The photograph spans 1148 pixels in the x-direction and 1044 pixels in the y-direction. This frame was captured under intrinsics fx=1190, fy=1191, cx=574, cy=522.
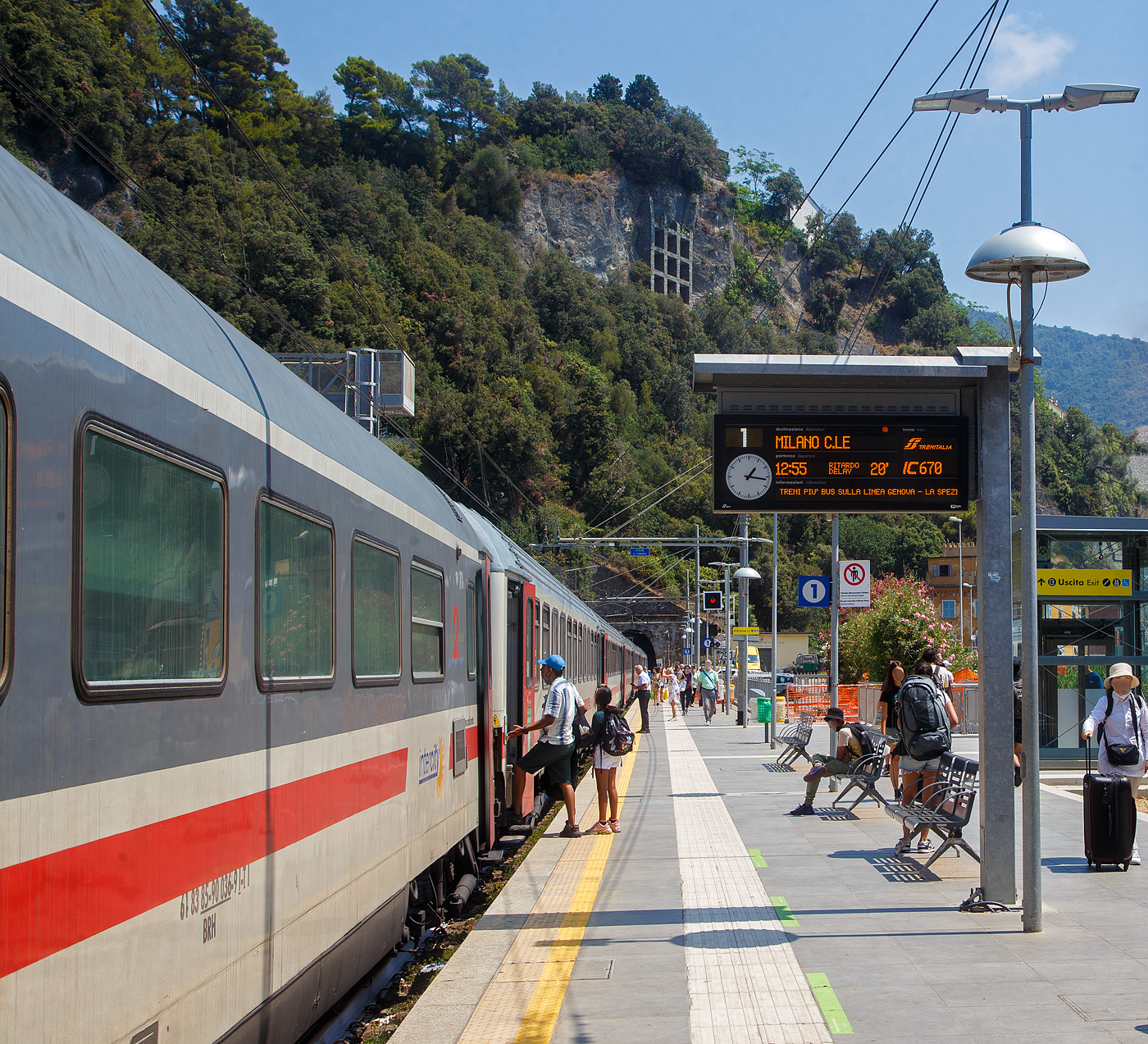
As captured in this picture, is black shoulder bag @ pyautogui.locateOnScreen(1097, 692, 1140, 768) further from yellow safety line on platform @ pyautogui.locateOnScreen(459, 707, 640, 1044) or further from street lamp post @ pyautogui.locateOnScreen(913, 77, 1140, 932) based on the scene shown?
yellow safety line on platform @ pyautogui.locateOnScreen(459, 707, 640, 1044)

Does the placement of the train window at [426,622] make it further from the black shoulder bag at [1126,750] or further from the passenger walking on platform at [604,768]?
the black shoulder bag at [1126,750]

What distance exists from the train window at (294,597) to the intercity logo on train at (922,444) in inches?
184

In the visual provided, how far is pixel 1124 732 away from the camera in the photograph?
9789 mm

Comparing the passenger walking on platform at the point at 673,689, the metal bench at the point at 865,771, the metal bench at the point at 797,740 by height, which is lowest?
the passenger walking on platform at the point at 673,689

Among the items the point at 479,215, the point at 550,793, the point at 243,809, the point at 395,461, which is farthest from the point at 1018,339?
the point at 479,215

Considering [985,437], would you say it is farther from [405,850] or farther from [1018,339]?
[405,850]

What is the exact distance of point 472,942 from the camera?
24.0ft

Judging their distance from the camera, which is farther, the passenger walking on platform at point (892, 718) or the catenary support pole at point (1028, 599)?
the passenger walking on platform at point (892, 718)

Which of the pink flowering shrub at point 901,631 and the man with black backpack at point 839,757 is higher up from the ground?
the pink flowering shrub at point 901,631

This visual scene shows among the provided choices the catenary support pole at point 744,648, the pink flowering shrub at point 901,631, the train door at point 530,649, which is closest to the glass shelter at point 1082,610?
the train door at point 530,649

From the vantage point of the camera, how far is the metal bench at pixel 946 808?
925 centimetres

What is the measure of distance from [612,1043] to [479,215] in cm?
12634

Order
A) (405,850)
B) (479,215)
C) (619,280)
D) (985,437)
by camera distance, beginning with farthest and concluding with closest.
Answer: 1. (619,280)
2. (479,215)
3. (985,437)
4. (405,850)

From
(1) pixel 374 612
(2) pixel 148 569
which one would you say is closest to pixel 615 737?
(1) pixel 374 612
